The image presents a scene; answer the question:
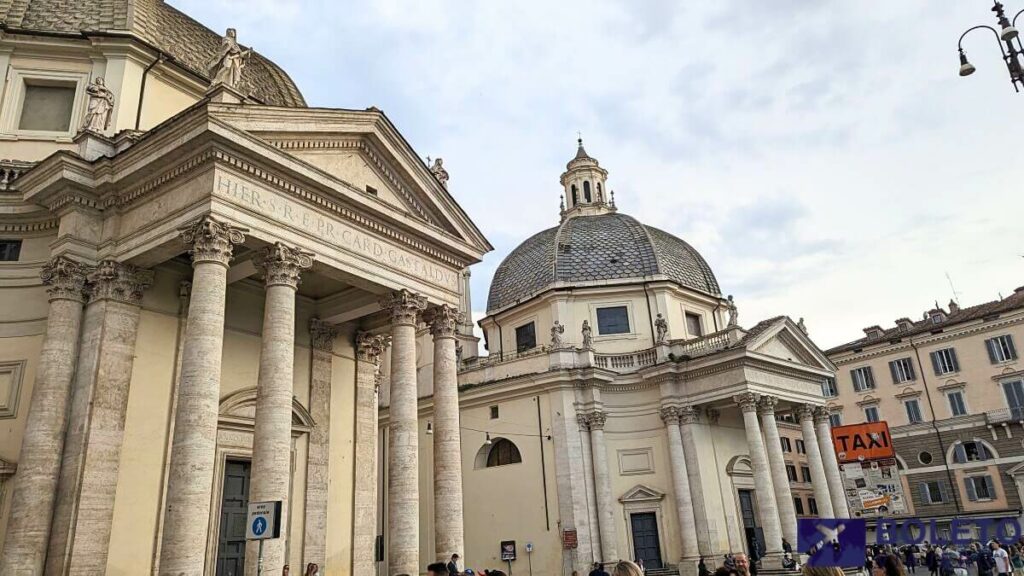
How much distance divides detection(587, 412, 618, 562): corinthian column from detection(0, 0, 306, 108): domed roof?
16.1 meters

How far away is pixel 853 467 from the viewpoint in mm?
16469

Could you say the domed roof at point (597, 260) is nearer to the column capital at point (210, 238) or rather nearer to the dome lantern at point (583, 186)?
the dome lantern at point (583, 186)

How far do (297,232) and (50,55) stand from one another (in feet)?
29.1

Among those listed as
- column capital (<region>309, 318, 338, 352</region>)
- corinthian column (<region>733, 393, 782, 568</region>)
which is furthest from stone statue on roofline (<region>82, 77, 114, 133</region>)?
corinthian column (<region>733, 393, 782, 568</region>)

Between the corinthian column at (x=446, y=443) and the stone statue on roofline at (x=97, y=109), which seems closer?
the stone statue on roofline at (x=97, y=109)

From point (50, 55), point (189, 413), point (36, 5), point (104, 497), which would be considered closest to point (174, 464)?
point (189, 413)

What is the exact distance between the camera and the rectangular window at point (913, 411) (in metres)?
39.6

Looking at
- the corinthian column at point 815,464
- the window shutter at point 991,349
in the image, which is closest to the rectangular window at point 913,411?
the window shutter at point 991,349

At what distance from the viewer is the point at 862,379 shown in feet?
139

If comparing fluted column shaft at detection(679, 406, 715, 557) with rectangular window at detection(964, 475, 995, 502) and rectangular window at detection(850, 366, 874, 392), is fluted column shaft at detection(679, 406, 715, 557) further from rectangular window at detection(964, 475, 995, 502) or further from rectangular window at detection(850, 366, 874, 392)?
rectangular window at detection(850, 366, 874, 392)

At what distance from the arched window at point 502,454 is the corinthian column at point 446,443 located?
39.2 feet

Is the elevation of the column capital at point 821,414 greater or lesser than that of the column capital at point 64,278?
lesser

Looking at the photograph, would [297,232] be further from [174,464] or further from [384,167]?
[174,464]

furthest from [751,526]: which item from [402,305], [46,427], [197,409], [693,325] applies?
[46,427]
